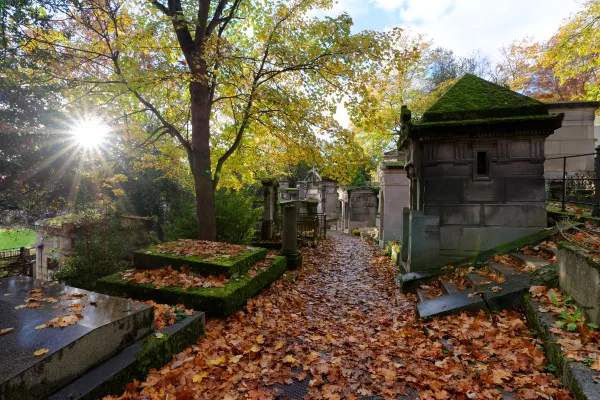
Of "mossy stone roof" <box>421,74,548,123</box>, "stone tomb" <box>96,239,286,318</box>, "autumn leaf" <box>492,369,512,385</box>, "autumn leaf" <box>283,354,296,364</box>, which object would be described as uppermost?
"mossy stone roof" <box>421,74,548,123</box>

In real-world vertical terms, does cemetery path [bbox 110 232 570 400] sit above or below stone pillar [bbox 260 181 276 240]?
below

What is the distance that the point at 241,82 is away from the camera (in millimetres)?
8273

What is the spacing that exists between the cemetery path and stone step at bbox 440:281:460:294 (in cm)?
69

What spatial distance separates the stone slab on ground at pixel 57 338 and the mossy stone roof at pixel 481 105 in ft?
22.5

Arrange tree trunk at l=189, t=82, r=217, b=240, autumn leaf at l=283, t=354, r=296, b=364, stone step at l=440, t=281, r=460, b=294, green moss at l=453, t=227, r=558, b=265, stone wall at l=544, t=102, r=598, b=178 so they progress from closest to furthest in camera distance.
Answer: autumn leaf at l=283, t=354, r=296, b=364, stone step at l=440, t=281, r=460, b=294, green moss at l=453, t=227, r=558, b=265, tree trunk at l=189, t=82, r=217, b=240, stone wall at l=544, t=102, r=598, b=178

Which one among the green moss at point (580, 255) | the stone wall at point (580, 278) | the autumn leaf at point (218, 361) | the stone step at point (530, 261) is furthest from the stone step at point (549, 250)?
the autumn leaf at point (218, 361)

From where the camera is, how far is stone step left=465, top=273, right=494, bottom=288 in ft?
16.7

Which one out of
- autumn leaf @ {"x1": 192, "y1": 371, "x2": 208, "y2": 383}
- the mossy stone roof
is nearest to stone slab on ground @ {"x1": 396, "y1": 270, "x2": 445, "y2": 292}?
the mossy stone roof

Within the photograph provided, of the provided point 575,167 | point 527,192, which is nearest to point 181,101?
point 527,192

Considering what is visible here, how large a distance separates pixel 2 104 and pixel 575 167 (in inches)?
746

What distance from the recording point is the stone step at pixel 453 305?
14.8ft

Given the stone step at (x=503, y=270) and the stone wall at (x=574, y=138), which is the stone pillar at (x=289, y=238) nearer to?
the stone step at (x=503, y=270)

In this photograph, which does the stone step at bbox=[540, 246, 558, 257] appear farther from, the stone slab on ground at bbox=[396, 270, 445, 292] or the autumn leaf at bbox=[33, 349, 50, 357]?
the autumn leaf at bbox=[33, 349, 50, 357]

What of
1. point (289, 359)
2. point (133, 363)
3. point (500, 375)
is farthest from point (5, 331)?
point (500, 375)
